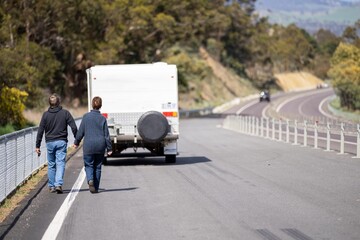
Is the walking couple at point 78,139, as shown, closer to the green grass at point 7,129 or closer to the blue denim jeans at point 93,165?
the blue denim jeans at point 93,165

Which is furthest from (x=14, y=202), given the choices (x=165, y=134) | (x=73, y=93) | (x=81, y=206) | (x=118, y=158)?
(x=73, y=93)

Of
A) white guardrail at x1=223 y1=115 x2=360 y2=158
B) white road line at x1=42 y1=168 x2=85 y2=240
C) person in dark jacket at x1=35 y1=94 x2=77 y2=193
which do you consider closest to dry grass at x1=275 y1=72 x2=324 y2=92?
white guardrail at x1=223 y1=115 x2=360 y2=158

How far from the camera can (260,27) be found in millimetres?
154750

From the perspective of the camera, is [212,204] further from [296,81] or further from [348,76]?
[296,81]

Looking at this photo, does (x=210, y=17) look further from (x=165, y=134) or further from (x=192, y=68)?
(x=165, y=134)

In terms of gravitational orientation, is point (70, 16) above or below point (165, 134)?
above

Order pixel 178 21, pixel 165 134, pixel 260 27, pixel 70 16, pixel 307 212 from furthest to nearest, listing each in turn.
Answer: pixel 260 27
pixel 178 21
pixel 70 16
pixel 165 134
pixel 307 212

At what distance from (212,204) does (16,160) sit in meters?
5.07

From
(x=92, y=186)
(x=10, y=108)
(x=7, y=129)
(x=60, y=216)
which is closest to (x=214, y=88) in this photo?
(x=10, y=108)

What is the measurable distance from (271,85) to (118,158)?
465ft

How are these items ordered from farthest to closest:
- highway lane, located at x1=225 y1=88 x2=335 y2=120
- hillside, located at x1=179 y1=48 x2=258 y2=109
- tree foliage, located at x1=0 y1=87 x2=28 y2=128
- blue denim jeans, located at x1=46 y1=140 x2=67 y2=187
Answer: hillside, located at x1=179 y1=48 x2=258 y2=109 < highway lane, located at x1=225 y1=88 x2=335 y2=120 < tree foliage, located at x1=0 y1=87 x2=28 y2=128 < blue denim jeans, located at x1=46 y1=140 x2=67 y2=187

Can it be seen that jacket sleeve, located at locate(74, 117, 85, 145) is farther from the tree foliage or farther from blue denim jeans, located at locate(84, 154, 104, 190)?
the tree foliage

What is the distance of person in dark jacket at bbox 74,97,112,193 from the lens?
1487 centimetres

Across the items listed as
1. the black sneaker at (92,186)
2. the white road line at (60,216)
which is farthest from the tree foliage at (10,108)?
the black sneaker at (92,186)
